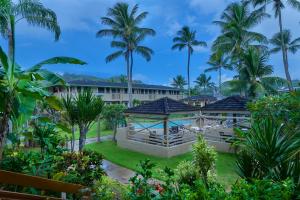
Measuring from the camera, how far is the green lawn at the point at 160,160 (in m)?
10.9

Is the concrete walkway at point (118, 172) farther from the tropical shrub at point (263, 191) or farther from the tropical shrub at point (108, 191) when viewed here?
the tropical shrub at point (263, 191)

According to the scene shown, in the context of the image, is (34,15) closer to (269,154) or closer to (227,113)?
(227,113)

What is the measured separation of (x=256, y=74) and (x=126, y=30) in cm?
1584

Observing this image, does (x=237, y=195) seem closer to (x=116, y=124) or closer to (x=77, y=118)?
(x=77, y=118)

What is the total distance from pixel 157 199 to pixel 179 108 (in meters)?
12.6

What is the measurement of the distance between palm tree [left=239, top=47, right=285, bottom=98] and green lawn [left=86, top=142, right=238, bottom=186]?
1082 centimetres

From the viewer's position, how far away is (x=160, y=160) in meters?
13.6

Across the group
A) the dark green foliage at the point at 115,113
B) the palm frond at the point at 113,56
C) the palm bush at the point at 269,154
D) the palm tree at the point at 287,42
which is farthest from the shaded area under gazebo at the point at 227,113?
the palm tree at the point at 287,42

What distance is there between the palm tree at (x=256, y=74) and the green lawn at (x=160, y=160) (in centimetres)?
1082

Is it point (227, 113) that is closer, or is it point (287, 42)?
point (227, 113)

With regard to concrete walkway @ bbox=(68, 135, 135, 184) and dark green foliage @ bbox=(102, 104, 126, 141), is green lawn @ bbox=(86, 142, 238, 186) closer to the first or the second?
concrete walkway @ bbox=(68, 135, 135, 184)

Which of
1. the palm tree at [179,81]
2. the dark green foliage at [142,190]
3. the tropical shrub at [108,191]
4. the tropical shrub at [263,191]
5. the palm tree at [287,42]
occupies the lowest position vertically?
the tropical shrub at [108,191]

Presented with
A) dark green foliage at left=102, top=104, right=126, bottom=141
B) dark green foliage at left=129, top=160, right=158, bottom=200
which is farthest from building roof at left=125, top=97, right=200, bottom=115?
dark green foliage at left=129, top=160, right=158, bottom=200

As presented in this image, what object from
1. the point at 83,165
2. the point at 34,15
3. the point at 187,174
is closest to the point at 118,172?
the point at 83,165
